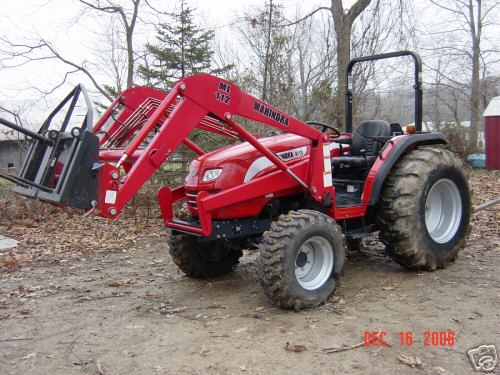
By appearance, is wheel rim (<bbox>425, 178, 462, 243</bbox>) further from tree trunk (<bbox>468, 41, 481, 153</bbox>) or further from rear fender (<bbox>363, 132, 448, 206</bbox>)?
tree trunk (<bbox>468, 41, 481, 153</bbox>)

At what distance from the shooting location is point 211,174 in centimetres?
482

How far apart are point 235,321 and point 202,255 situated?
138 centimetres

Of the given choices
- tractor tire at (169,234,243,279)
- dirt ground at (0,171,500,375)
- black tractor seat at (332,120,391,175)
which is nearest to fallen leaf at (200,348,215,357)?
dirt ground at (0,171,500,375)

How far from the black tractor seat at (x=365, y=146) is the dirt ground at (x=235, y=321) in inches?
48.8

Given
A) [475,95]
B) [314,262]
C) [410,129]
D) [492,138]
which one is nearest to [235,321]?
[314,262]

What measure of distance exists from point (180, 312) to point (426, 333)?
219 centimetres

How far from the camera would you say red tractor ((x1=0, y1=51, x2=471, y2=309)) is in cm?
400

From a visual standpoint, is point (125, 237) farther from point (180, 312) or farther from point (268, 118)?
point (268, 118)

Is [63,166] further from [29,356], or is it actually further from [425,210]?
[425,210]

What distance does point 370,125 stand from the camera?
6.14 m

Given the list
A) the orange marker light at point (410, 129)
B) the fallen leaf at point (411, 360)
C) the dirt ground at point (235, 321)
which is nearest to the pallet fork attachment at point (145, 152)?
the dirt ground at point (235, 321)

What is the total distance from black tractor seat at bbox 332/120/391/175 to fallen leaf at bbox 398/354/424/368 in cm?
274

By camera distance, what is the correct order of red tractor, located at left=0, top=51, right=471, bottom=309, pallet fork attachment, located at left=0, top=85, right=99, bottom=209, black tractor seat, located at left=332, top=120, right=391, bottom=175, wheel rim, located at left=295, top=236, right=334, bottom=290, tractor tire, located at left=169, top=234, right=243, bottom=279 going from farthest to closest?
1. black tractor seat, located at left=332, top=120, right=391, bottom=175
2. tractor tire, located at left=169, top=234, right=243, bottom=279
3. wheel rim, located at left=295, top=236, right=334, bottom=290
4. red tractor, located at left=0, top=51, right=471, bottom=309
5. pallet fork attachment, located at left=0, top=85, right=99, bottom=209

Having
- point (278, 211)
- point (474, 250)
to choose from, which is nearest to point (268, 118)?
point (278, 211)
